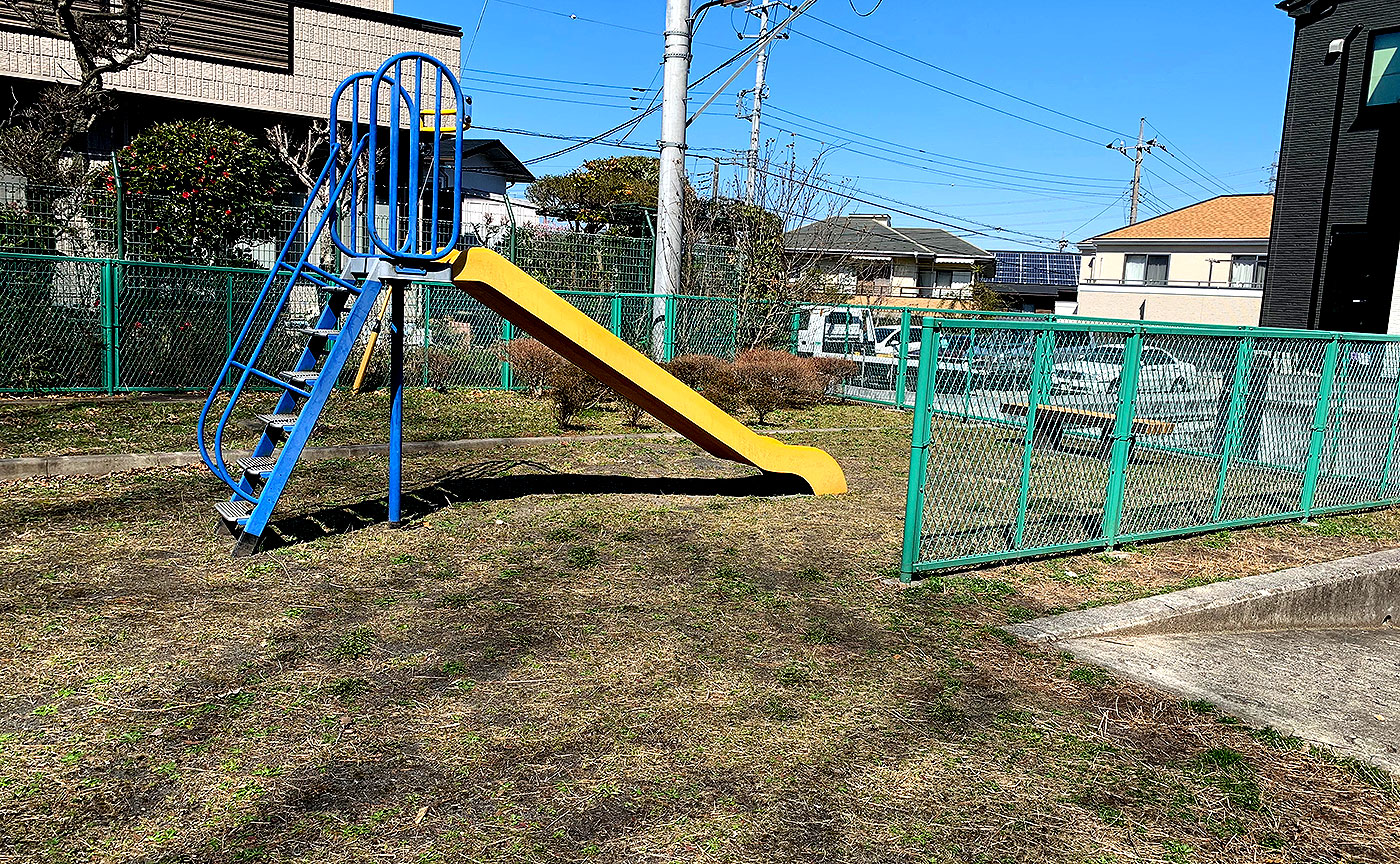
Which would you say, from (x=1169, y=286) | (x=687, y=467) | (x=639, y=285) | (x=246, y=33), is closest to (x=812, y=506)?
(x=687, y=467)

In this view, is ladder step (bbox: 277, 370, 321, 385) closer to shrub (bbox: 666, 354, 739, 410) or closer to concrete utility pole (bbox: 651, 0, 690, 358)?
shrub (bbox: 666, 354, 739, 410)

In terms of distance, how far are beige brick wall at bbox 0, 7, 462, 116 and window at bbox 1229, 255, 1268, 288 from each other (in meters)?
33.5

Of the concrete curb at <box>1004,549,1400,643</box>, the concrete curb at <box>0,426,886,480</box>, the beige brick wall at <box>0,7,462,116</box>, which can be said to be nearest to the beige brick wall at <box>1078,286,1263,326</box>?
the beige brick wall at <box>0,7,462,116</box>

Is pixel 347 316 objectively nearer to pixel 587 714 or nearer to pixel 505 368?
pixel 587 714

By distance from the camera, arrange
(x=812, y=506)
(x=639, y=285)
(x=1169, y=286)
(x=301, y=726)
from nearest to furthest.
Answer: (x=301, y=726) → (x=812, y=506) → (x=639, y=285) → (x=1169, y=286)

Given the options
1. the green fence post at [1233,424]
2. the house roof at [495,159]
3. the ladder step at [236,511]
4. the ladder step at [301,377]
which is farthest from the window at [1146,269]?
the ladder step at [236,511]

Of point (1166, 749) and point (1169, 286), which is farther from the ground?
point (1169, 286)

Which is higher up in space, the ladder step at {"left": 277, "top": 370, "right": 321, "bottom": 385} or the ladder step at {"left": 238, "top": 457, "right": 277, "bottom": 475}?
the ladder step at {"left": 277, "top": 370, "right": 321, "bottom": 385}

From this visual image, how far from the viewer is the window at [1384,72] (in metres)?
14.4

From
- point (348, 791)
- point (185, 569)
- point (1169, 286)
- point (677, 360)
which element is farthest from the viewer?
point (1169, 286)

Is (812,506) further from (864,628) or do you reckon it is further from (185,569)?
(185,569)

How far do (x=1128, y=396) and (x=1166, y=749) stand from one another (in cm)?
320

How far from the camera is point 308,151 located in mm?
16891

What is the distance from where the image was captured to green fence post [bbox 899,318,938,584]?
5.55 m
